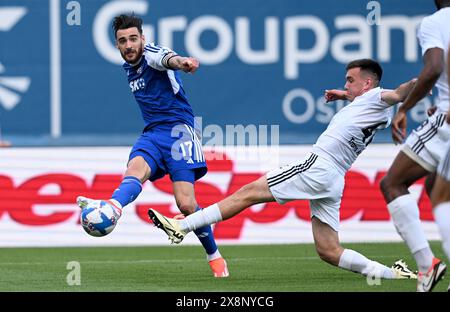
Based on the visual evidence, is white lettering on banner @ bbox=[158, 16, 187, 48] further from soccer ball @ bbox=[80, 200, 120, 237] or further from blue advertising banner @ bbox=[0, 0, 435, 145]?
soccer ball @ bbox=[80, 200, 120, 237]

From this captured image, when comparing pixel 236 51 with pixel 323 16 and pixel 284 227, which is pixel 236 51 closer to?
pixel 323 16

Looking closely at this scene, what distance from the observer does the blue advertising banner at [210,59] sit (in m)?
15.5

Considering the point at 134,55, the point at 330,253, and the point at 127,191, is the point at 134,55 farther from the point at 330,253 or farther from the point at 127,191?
the point at 330,253

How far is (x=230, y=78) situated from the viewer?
15633 mm

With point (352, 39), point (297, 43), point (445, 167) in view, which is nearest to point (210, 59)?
point (297, 43)

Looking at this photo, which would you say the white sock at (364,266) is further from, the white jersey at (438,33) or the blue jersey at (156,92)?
the blue jersey at (156,92)

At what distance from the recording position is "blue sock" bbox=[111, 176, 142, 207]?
886 centimetres

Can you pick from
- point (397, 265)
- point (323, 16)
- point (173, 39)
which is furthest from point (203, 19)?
point (397, 265)

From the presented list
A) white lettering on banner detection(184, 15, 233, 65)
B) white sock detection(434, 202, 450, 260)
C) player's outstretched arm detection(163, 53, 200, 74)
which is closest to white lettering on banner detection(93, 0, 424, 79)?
white lettering on banner detection(184, 15, 233, 65)

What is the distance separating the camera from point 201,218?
862 cm

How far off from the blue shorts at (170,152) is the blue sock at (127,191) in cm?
41

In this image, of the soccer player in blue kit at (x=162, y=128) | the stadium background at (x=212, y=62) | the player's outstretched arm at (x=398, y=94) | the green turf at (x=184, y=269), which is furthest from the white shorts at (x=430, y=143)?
the stadium background at (x=212, y=62)

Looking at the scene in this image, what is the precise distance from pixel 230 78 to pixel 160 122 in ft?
19.5

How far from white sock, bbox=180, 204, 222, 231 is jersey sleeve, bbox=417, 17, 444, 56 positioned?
235 centimetres
